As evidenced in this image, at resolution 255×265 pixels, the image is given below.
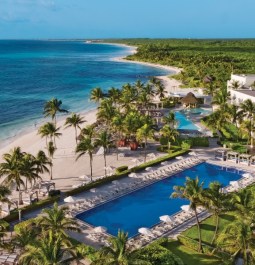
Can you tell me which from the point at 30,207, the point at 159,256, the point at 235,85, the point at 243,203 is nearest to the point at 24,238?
the point at 159,256

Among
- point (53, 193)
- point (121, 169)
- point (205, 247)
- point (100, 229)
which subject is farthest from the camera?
point (121, 169)

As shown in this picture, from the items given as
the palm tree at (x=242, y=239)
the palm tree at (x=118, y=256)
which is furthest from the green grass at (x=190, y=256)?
the palm tree at (x=118, y=256)

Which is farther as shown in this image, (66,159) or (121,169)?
(66,159)

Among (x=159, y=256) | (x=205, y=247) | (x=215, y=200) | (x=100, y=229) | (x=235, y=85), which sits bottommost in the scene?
(x=205, y=247)

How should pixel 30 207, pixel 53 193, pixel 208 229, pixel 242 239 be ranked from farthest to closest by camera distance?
1. pixel 53 193
2. pixel 30 207
3. pixel 208 229
4. pixel 242 239

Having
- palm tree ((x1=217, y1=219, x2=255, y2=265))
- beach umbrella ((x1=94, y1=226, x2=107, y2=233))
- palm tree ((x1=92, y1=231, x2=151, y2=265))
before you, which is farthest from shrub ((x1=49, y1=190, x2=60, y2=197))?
palm tree ((x1=217, y1=219, x2=255, y2=265))

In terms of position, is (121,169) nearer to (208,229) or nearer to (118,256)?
(208,229)

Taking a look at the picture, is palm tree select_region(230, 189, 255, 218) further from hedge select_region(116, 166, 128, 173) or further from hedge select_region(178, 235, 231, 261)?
hedge select_region(116, 166, 128, 173)
